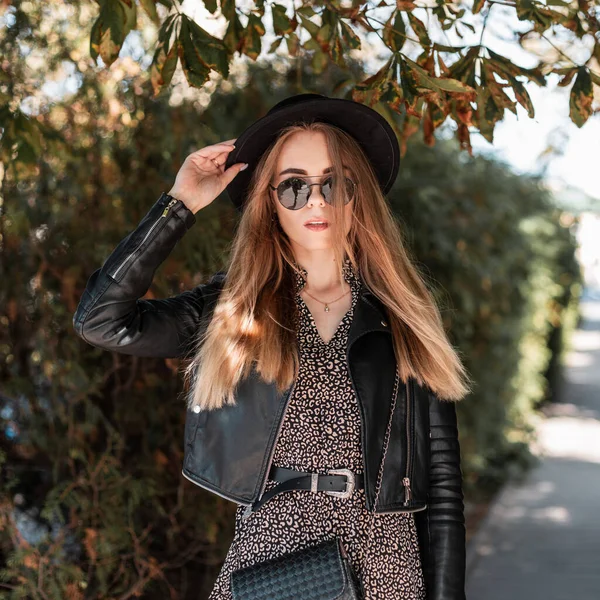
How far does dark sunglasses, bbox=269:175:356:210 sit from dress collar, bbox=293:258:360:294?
23 centimetres

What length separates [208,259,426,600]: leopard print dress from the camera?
229 cm

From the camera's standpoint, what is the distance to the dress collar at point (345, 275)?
8.83ft

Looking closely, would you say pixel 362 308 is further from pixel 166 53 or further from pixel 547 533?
pixel 547 533

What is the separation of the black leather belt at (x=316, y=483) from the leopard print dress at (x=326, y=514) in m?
0.02

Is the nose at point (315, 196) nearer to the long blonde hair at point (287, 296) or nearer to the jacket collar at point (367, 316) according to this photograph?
the long blonde hair at point (287, 296)

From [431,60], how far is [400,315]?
823 millimetres

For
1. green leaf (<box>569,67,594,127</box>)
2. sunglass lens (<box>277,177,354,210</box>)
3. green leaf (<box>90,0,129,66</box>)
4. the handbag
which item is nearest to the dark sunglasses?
sunglass lens (<box>277,177,354,210</box>)

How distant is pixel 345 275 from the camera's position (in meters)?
2.70

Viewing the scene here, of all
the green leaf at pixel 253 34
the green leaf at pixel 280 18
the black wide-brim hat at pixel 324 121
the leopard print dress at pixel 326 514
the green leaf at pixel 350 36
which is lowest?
the leopard print dress at pixel 326 514

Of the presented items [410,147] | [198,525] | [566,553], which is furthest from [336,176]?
[566,553]

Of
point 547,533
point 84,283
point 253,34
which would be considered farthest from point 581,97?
point 547,533

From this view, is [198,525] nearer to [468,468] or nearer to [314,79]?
[314,79]

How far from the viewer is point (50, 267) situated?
371 cm

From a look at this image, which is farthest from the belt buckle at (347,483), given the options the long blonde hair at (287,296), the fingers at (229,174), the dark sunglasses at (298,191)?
the fingers at (229,174)
